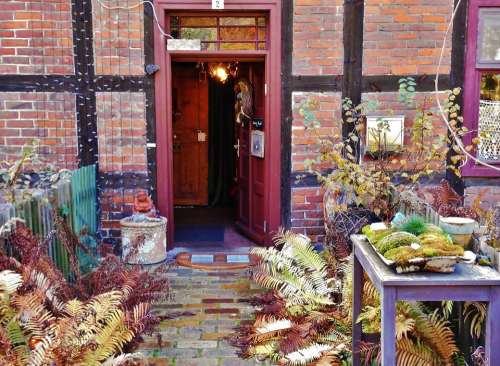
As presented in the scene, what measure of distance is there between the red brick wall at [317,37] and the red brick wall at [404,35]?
30 cm

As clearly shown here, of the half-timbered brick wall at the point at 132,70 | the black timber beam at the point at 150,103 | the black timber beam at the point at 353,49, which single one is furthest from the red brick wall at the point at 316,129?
the black timber beam at the point at 150,103

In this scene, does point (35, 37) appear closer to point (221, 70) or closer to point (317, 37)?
point (317, 37)

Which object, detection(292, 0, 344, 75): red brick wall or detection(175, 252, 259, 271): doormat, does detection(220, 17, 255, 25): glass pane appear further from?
detection(175, 252, 259, 271): doormat

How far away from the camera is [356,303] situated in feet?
11.3

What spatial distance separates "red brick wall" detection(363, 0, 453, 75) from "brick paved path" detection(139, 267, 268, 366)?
2.66 meters

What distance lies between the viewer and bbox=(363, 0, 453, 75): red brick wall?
591cm

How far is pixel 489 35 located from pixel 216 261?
3.76m

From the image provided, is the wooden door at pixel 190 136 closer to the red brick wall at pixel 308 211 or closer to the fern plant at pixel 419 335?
the red brick wall at pixel 308 211

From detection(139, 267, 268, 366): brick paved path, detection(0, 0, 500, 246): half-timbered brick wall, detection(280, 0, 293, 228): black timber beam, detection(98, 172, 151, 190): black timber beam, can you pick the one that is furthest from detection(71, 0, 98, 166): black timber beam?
detection(280, 0, 293, 228): black timber beam

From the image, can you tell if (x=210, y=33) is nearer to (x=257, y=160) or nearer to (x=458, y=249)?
(x=257, y=160)

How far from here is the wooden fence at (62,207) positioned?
4.17 m

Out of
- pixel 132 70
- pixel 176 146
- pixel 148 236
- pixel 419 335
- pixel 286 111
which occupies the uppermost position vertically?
pixel 132 70

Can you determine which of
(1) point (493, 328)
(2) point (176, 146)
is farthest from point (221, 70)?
(1) point (493, 328)

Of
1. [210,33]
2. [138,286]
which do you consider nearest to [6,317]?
[138,286]
